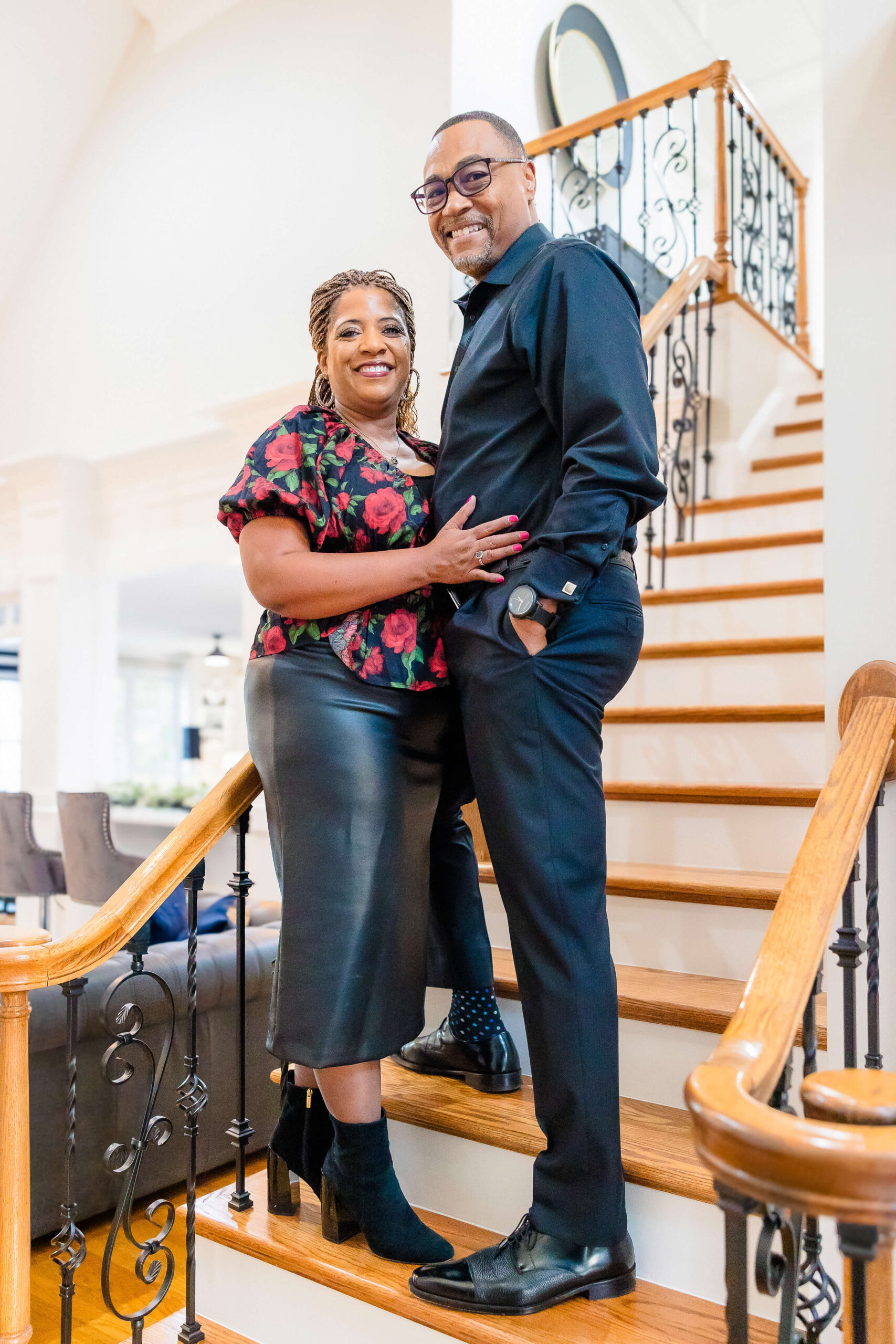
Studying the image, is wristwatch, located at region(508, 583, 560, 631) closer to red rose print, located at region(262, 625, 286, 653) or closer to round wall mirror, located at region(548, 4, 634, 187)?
red rose print, located at region(262, 625, 286, 653)

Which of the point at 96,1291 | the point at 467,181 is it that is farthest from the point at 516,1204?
the point at 467,181

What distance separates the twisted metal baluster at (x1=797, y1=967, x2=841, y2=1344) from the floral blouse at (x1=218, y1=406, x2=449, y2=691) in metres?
0.70

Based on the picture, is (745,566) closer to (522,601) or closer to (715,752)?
(715,752)

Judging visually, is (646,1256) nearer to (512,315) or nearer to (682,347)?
(512,315)

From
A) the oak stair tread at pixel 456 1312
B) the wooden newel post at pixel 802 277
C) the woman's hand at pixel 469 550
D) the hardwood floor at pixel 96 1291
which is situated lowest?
the hardwood floor at pixel 96 1291

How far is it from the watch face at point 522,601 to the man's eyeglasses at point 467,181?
1.93 ft

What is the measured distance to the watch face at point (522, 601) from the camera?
53.4 inches

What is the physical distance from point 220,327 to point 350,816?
4565mm

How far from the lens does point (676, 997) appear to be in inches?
71.7

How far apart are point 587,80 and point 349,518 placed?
16.7 feet

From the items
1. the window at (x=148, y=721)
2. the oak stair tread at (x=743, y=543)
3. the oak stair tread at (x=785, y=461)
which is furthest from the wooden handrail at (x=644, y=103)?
the window at (x=148, y=721)

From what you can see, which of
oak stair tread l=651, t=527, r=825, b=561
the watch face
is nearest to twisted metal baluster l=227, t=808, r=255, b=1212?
the watch face

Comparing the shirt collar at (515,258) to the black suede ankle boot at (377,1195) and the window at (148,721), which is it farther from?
the window at (148,721)

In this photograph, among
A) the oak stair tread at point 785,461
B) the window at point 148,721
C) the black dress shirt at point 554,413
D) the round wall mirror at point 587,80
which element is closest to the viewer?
the black dress shirt at point 554,413
